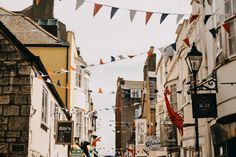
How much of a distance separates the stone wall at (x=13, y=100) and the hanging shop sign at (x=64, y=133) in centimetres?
545

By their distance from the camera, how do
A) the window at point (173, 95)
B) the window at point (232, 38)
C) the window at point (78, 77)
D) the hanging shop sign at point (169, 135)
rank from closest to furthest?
the window at point (232, 38) → the hanging shop sign at point (169, 135) → the window at point (173, 95) → the window at point (78, 77)

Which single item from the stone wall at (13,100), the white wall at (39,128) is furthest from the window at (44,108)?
the stone wall at (13,100)

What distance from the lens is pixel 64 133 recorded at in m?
17.5

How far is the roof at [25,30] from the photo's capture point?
22016mm

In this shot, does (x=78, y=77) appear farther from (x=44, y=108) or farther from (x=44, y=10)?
(x=44, y=108)

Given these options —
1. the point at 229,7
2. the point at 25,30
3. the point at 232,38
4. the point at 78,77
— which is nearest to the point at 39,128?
the point at 232,38

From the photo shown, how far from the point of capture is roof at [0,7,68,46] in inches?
867

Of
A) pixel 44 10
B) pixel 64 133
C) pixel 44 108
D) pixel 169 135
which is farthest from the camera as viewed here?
pixel 44 10

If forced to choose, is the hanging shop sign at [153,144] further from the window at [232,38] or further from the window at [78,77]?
the window at [232,38]

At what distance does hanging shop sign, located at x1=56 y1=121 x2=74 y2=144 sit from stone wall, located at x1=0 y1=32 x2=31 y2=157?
545cm

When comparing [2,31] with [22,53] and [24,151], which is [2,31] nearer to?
[22,53]

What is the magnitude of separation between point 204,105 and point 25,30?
13807 millimetres

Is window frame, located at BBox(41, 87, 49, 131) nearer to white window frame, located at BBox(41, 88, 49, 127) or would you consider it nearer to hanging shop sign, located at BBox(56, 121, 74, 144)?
white window frame, located at BBox(41, 88, 49, 127)

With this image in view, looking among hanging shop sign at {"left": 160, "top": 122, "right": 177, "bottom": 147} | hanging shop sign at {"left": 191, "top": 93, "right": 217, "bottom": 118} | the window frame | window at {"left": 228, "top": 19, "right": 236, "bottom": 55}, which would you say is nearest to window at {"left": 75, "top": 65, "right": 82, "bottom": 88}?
hanging shop sign at {"left": 160, "top": 122, "right": 177, "bottom": 147}
